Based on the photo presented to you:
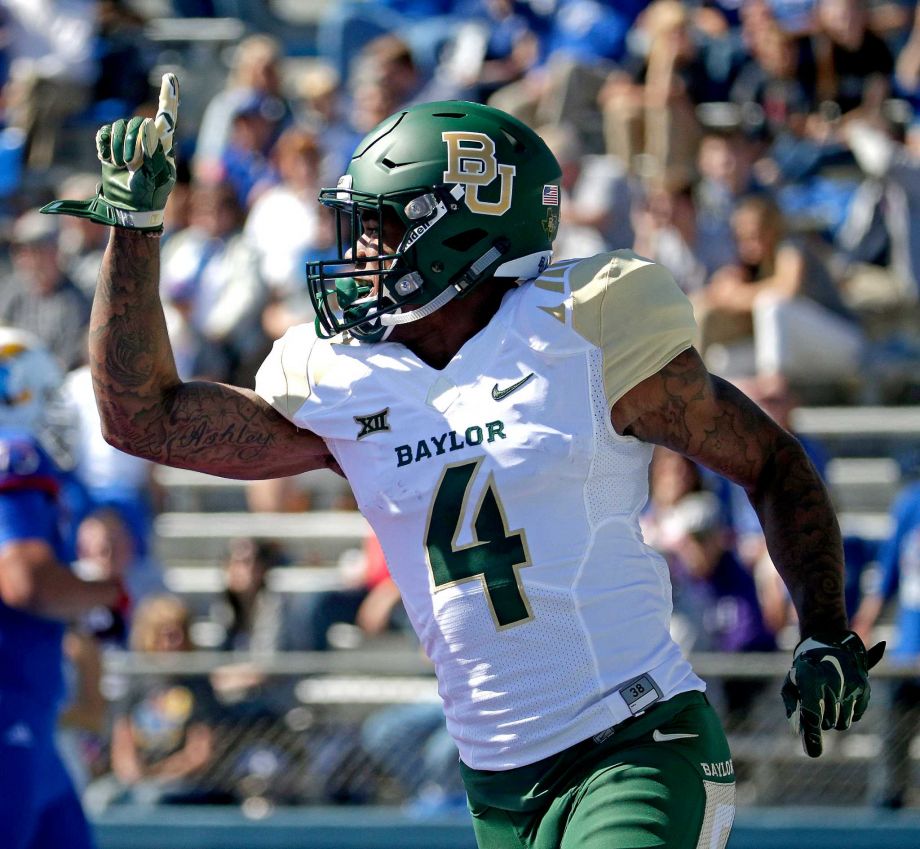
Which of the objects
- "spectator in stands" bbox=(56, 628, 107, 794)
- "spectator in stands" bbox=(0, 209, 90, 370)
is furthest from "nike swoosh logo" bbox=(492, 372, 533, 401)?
"spectator in stands" bbox=(0, 209, 90, 370)

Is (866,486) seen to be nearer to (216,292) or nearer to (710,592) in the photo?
(710,592)

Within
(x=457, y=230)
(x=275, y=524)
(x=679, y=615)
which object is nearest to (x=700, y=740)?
(x=457, y=230)

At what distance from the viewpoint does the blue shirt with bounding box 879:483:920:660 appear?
18.8ft

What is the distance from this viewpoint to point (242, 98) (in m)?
8.93

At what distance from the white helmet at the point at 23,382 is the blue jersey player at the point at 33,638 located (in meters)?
0.15

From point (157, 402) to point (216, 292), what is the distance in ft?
16.7

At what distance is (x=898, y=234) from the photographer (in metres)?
7.43

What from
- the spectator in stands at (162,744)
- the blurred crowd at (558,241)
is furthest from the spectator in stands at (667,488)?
the spectator in stands at (162,744)

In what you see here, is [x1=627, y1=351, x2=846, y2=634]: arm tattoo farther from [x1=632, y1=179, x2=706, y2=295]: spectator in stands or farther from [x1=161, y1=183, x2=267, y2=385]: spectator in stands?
[x1=161, y1=183, x2=267, y2=385]: spectator in stands

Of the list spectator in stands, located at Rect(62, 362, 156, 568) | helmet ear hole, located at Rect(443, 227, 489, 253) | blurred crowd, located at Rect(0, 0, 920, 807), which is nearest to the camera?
helmet ear hole, located at Rect(443, 227, 489, 253)

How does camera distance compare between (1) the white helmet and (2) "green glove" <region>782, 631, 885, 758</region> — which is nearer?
(2) "green glove" <region>782, 631, 885, 758</region>

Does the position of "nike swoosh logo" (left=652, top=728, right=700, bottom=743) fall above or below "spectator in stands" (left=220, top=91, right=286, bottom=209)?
above

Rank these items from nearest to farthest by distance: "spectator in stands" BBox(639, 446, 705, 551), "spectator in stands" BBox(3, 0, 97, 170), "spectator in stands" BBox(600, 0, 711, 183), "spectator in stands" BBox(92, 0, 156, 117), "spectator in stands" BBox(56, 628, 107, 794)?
"spectator in stands" BBox(56, 628, 107, 794), "spectator in stands" BBox(639, 446, 705, 551), "spectator in stands" BBox(600, 0, 711, 183), "spectator in stands" BBox(3, 0, 97, 170), "spectator in stands" BBox(92, 0, 156, 117)

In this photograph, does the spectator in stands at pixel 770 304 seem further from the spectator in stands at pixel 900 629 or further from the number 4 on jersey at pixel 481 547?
the number 4 on jersey at pixel 481 547
